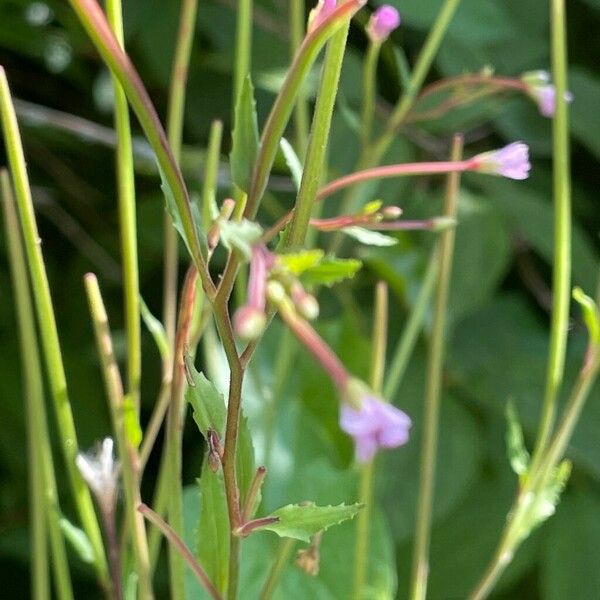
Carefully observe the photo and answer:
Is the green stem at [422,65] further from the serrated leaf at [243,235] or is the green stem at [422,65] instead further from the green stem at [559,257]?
the serrated leaf at [243,235]

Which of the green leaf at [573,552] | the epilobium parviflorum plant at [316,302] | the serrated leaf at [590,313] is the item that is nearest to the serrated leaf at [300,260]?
the epilobium parviflorum plant at [316,302]

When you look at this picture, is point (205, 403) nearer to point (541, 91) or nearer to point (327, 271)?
point (327, 271)

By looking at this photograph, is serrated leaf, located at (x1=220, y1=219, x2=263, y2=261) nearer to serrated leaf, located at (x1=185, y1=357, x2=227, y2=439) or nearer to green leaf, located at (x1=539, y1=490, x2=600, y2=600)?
serrated leaf, located at (x1=185, y1=357, x2=227, y2=439)

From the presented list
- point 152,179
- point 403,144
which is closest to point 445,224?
point 403,144

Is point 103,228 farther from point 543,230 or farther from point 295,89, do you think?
point 295,89

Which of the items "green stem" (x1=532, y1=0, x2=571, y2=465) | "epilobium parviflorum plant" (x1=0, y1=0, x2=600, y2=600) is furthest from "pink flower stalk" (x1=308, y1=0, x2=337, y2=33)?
"green stem" (x1=532, y1=0, x2=571, y2=465)

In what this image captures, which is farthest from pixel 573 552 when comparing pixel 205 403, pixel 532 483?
pixel 205 403
